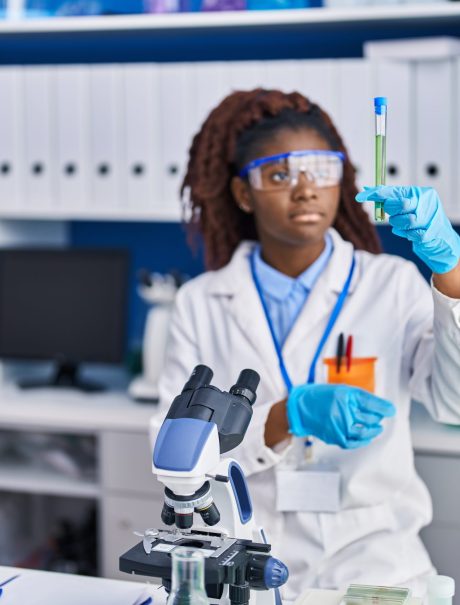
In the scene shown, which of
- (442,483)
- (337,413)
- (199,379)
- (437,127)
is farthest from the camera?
(437,127)

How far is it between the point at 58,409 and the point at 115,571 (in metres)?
0.45

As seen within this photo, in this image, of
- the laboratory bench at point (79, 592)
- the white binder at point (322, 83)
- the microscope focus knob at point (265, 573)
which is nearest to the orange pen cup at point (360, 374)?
the laboratory bench at point (79, 592)

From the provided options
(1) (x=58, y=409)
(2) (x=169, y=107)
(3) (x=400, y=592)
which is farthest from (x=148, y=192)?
(3) (x=400, y=592)

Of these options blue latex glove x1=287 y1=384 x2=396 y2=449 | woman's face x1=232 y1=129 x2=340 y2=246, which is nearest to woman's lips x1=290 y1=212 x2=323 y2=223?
woman's face x1=232 y1=129 x2=340 y2=246

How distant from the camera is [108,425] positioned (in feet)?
7.86

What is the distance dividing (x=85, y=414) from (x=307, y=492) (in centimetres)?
89

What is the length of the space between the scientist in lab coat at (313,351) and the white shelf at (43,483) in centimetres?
74

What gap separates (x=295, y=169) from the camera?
5.81ft

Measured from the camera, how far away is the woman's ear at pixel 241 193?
75.0 inches

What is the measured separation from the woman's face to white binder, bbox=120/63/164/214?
0.74 metres

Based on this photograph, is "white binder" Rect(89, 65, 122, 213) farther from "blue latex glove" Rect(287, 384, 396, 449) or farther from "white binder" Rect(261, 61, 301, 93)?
"blue latex glove" Rect(287, 384, 396, 449)

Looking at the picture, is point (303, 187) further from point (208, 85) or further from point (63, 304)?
point (63, 304)

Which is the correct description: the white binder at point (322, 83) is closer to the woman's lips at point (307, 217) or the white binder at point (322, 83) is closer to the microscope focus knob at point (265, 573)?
the woman's lips at point (307, 217)

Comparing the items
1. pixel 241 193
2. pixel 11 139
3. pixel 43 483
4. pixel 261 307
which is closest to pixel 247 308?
pixel 261 307
